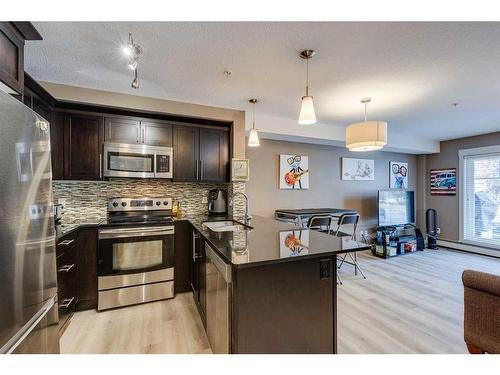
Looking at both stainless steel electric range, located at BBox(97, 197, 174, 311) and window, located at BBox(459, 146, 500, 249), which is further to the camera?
window, located at BBox(459, 146, 500, 249)

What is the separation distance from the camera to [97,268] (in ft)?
8.15

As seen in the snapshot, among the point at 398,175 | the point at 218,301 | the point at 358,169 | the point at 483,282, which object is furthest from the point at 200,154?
the point at 398,175

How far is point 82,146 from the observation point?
2.62 m

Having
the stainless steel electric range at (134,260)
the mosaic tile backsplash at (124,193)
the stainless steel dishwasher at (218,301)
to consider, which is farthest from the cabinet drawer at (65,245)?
the stainless steel dishwasher at (218,301)

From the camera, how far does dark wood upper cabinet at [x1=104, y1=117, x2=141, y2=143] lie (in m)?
2.72

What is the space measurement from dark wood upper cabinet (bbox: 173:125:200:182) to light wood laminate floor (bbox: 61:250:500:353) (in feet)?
5.00

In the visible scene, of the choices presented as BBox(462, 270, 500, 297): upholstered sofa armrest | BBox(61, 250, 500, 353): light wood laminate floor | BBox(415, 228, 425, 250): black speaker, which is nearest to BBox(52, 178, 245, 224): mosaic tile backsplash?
BBox(61, 250, 500, 353): light wood laminate floor

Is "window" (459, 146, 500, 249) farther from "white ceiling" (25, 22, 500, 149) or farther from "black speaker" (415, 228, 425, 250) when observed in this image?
"white ceiling" (25, 22, 500, 149)

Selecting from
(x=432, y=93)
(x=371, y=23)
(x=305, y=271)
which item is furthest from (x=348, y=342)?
(x=432, y=93)

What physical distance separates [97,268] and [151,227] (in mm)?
680

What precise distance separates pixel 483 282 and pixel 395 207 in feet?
12.4

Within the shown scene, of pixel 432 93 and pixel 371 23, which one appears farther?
pixel 432 93

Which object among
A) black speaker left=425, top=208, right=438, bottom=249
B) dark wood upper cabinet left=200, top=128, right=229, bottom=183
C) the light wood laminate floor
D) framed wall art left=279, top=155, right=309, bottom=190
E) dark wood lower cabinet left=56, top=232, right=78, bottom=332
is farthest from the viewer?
black speaker left=425, top=208, right=438, bottom=249
